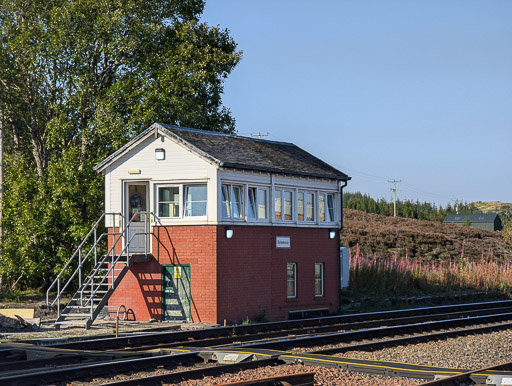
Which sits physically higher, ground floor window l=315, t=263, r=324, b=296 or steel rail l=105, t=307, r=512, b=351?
ground floor window l=315, t=263, r=324, b=296

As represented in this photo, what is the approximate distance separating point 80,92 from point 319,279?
12967mm

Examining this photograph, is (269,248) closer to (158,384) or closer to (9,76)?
(158,384)

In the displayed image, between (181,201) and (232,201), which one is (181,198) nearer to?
(181,201)

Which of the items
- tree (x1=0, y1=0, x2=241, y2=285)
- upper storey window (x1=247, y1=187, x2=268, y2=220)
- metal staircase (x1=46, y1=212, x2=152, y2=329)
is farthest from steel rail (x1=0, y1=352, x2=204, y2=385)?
tree (x1=0, y1=0, x2=241, y2=285)

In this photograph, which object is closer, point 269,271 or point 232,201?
point 232,201

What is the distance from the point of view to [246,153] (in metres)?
25.4

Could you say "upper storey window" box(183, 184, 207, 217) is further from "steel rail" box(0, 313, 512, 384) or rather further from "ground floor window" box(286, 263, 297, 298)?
"steel rail" box(0, 313, 512, 384)

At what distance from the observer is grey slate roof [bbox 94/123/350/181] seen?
2341 centimetres

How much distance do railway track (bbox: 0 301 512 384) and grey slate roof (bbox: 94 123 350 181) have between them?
5.06 metres

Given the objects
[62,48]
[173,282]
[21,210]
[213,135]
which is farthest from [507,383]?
[62,48]

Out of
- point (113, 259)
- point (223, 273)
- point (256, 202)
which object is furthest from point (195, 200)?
point (113, 259)

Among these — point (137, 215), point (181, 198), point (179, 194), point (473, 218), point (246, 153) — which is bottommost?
point (137, 215)

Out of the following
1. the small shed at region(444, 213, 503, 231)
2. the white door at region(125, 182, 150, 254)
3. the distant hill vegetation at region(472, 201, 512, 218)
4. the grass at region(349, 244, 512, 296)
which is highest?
the distant hill vegetation at region(472, 201, 512, 218)

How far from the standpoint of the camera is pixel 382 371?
12867 mm
